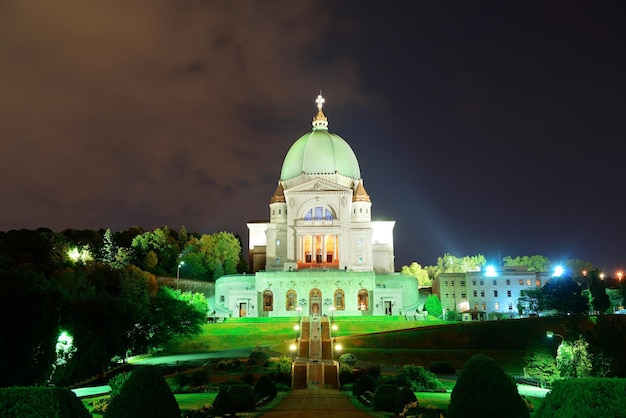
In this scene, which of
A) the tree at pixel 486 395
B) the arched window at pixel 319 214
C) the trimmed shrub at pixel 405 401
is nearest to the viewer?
the tree at pixel 486 395

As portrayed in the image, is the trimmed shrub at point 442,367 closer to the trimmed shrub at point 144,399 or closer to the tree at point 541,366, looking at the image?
the tree at point 541,366

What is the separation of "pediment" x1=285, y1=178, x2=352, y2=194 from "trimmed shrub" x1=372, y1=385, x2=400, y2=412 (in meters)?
59.3

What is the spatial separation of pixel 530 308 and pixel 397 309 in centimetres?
1611

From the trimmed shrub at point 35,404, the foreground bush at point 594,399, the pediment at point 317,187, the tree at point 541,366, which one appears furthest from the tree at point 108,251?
the foreground bush at point 594,399

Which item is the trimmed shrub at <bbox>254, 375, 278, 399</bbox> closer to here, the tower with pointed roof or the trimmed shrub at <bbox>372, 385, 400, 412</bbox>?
the trimmed shrub at <bbox>372, 385, 400, 412</bbox>

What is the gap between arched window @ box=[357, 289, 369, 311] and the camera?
77000 mm

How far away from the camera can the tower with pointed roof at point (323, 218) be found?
85812 millimetres

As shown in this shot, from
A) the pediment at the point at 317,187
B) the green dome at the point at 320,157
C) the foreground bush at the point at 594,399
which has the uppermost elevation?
the green dome at the point at 320,157

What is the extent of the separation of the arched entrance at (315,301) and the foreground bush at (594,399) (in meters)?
62.9

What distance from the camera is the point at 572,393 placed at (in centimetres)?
1373

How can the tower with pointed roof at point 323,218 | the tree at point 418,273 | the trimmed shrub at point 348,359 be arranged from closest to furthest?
the trimmed shrub at point 348,359
the tower with pointed roof at point 323,218
the tree at point 418,273

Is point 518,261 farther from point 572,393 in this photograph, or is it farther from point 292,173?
point 572,393

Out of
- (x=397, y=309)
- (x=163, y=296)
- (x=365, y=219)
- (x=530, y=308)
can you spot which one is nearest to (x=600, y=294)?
(x=530, y=308)

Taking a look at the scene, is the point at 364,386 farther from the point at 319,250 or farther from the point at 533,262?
the point at 533,262
